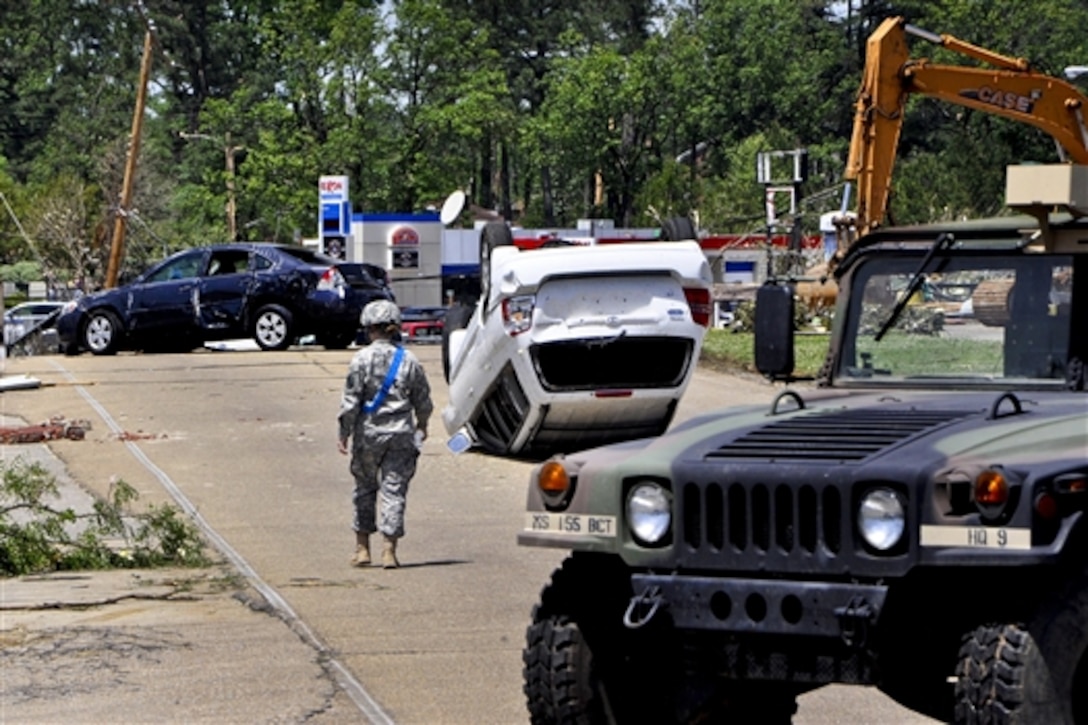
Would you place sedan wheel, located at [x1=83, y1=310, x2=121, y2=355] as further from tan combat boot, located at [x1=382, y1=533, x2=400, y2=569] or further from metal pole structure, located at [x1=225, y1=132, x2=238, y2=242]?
metal pole structure, located at [x1=225, y1=132, x2=238, y2=242]

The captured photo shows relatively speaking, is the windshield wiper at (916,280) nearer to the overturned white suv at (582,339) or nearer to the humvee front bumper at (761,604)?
the humvee front bumper at (761,604)

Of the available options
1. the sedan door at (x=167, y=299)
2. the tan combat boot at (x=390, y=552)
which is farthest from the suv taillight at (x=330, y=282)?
the tan combat boot at (x=390, y=552)

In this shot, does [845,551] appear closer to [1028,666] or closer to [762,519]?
[762,519]

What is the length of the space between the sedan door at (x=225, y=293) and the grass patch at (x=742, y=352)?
6.65 m

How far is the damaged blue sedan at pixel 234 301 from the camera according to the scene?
2947 cm

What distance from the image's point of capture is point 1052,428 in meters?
6.40

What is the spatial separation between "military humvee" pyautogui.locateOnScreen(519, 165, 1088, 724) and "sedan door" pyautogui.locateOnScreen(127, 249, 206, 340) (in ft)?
74.8

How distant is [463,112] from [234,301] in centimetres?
3977

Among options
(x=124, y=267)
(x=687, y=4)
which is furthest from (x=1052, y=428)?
(x=687, y=4)

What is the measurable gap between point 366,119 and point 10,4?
39458 millimetres

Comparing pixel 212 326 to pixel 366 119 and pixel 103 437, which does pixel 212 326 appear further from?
pixel 366 119

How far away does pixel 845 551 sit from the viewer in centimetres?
607

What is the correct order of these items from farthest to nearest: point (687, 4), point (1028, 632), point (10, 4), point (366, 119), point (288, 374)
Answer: point (10, 4) < point (687, 4) < point (366, 119) < point (288, 374) < point (1028, 632)

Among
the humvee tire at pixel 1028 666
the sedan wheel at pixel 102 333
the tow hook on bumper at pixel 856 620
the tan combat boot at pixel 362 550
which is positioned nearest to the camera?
the humvee tire at pixel 1028 666
